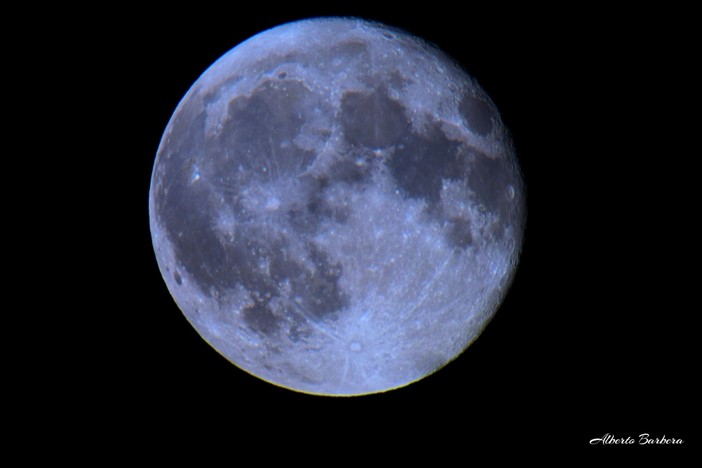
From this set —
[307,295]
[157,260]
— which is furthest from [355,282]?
[157,260]

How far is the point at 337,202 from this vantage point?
2.65 m

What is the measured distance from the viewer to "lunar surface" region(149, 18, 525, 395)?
268 cm

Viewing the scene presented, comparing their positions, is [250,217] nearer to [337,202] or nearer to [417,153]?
[337,202]

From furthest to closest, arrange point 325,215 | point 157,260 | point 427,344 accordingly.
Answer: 1. point 157,260
2. point 427,344
3. point 325,215

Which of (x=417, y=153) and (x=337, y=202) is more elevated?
(x=417, y=153)

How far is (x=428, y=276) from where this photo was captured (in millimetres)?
2818

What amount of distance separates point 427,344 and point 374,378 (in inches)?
15.3

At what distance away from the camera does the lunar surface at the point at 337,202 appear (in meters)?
2.68

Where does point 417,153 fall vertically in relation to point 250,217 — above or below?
above

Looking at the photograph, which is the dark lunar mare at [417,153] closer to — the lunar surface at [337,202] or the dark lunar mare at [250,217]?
the lunar surface at [337,202]

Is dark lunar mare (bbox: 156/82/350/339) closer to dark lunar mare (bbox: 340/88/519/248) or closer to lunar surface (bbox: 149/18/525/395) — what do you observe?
lunar surface (bbox: 149/18/525/395)

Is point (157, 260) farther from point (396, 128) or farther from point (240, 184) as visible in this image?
point (396, 128)

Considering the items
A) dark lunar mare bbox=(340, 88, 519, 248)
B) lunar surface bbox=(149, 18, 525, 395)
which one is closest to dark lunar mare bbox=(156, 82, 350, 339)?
lunar surface bbox=(149, 18, 525, 395)

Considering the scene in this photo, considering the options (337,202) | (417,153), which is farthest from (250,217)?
(417,153)
